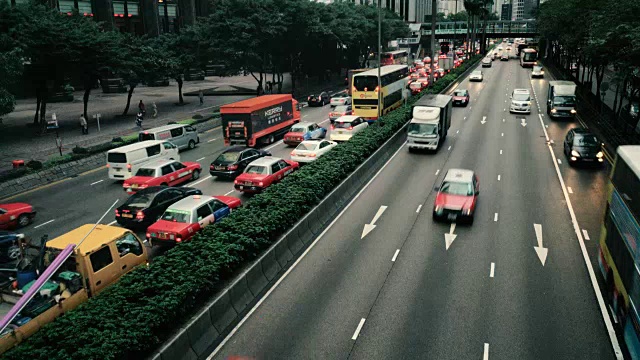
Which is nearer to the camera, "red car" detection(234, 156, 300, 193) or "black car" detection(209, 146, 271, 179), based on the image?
"red car" detection(234, 156, 300, 193)

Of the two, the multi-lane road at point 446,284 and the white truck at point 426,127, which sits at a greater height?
the white truck at point 426,127

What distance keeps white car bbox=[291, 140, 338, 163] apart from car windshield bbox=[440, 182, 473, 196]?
9.62m

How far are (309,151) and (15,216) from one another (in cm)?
1555

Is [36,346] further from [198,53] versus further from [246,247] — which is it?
[198,53]

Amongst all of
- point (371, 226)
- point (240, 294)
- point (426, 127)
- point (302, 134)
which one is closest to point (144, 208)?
point (240, 294)

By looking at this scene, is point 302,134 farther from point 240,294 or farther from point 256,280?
point 240,294

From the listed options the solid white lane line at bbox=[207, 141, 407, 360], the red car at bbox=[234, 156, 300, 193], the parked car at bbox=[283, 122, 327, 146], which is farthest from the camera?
the parked car at bbox=[283, 122, 327, 146]

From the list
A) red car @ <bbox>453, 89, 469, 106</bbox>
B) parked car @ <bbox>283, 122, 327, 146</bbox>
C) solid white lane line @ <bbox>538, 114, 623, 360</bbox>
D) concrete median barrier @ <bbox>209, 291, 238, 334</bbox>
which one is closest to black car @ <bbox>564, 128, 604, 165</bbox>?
solid white lane line @ <bbox>538, 114, 623, 360</bbox>

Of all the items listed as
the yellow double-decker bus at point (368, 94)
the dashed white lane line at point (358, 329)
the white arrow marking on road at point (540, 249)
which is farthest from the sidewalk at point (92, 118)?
the white arrow marking on road at point (540, 249)

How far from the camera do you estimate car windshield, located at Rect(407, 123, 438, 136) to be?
3281 centimetres

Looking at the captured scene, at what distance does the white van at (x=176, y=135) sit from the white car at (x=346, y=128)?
10.6m

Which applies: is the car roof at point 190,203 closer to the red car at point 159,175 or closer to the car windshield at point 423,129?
the red car at point 159,175

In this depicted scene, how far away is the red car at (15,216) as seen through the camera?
21016mm

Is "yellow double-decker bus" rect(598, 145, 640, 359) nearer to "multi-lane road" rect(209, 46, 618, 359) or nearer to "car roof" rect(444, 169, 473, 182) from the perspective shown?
"multi-lane road" rect(209, 46, 618, 359)
